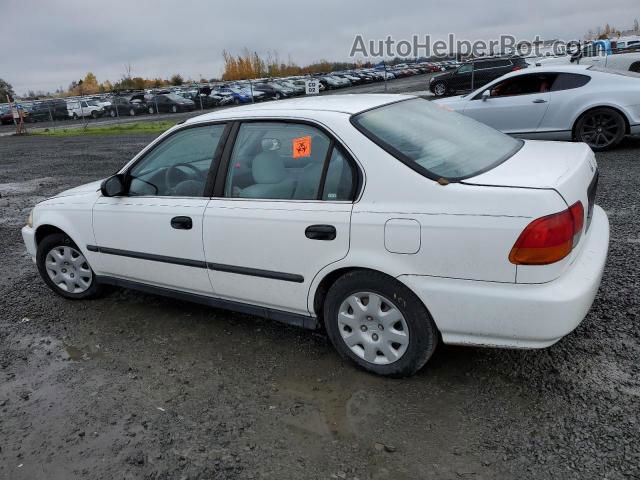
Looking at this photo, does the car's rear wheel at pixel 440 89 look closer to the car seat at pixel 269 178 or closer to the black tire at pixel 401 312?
the car seat at pixel 269 178

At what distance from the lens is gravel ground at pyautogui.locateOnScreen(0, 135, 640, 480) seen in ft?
8.39

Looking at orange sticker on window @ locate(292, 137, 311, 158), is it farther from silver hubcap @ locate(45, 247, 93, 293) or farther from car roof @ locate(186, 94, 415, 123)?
silver hubcap @ locate(45, 247, 93, 293)

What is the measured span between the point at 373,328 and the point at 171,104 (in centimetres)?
3485

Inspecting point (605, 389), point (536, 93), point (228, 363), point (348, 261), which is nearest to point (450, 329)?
point (348, 261)

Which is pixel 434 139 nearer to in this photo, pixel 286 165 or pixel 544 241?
pixel 286 165

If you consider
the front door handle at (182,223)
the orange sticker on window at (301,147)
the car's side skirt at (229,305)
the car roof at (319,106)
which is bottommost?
the car's side skirt at (229,305)

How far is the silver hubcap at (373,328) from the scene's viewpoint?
303cm

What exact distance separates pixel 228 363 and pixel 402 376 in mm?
1145

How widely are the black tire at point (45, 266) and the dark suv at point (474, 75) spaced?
22.1m

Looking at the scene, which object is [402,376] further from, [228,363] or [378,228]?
[228,363]

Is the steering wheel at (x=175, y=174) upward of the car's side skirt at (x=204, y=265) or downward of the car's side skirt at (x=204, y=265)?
upward

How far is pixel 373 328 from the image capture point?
311cm

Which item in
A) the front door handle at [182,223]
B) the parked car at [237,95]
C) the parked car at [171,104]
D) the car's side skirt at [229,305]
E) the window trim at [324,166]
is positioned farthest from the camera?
the parked car at [237,95]

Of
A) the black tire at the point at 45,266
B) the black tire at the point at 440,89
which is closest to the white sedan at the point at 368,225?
the black tire at the point at 45,266
